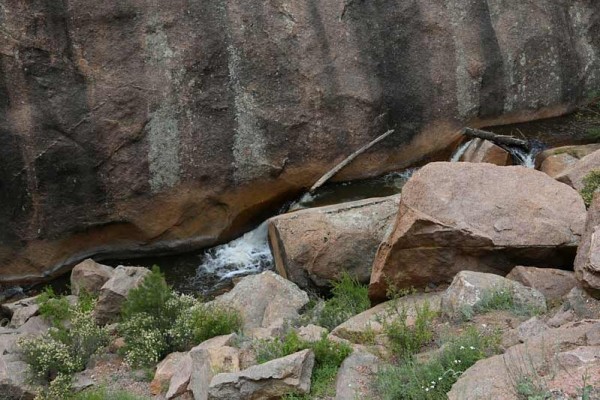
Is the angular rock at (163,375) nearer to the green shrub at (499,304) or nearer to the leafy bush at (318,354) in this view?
the leafy bush at (318,354)

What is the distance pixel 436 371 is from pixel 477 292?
4.62ft

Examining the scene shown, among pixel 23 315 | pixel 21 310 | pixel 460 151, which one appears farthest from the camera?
→ pixel 460 151

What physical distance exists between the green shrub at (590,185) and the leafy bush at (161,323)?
346 cm

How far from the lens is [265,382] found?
5.23 meters

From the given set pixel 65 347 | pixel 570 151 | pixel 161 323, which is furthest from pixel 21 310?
pixel 570 151

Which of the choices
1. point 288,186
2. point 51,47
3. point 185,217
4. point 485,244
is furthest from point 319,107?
point 485,244

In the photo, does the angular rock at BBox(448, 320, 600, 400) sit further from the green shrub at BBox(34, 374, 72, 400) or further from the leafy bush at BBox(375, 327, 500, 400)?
the green shrub at BBox(34, 374, 72, 400)

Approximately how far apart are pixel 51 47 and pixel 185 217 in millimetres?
2586

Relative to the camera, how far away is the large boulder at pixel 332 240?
27.2 ft

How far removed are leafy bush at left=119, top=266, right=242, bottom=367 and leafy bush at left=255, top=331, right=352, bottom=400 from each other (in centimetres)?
101

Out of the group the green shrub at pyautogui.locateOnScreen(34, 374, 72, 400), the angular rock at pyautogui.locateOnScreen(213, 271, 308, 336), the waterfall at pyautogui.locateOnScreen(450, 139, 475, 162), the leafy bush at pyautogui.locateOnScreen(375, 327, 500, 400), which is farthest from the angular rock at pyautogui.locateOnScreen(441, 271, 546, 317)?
the waterfall at pyautogui.locateOnScreen(450, 139, 475, 162)

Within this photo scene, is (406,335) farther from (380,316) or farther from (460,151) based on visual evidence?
(460,151)

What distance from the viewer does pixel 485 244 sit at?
265 inches

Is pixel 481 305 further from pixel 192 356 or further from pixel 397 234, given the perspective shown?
pixel 192 356
